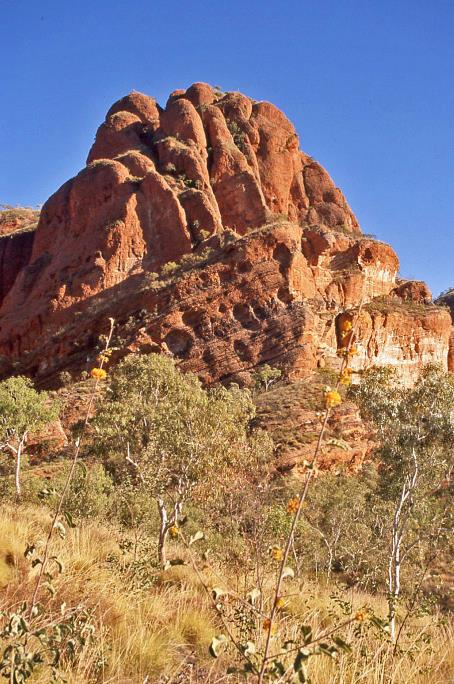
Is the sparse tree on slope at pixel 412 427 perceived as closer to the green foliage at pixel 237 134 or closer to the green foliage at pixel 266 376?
the green foliage at pixel 266 376

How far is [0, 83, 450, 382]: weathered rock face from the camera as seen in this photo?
3672 cm

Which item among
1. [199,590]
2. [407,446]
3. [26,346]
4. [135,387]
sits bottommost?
[199,590]

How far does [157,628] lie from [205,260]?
122 ft

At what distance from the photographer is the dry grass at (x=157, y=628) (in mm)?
3129

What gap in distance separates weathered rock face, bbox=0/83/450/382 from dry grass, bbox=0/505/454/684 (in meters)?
29.0

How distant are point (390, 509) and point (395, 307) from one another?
91.4ft

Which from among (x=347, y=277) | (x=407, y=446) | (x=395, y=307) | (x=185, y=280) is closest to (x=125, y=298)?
(x=185, y=280)

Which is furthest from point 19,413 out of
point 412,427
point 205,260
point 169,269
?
point 169,269

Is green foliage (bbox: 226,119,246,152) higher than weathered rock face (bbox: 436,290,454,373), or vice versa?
green foliage (bbox: 226,119,246,152)

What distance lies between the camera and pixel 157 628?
12.8 feet

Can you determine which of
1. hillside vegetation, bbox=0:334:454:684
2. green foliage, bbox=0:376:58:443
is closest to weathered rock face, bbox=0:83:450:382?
hillside vegetation, bbox=0:334:454:684

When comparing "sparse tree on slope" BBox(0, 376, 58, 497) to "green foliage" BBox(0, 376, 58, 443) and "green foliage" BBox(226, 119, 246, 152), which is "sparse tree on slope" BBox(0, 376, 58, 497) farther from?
"green foliage" BBox(226, 119, 246, 152)

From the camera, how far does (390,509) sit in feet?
62.9

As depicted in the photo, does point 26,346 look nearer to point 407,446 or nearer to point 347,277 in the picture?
point 347,277
